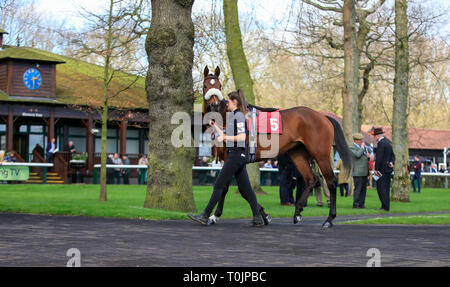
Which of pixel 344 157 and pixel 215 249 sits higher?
pixel 344 157

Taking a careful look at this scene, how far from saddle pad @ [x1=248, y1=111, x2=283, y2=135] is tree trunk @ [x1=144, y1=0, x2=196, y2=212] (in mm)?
2572

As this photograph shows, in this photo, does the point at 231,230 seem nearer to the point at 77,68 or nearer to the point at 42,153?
the point at 42,153

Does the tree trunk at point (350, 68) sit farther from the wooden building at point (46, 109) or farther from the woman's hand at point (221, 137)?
the woman's hand at point (221, 137)

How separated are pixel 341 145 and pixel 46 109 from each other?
28.9m

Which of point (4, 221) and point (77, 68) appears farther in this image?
point (77, 68)

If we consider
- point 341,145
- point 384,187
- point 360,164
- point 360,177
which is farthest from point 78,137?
point 341,145

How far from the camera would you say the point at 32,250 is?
729 cm

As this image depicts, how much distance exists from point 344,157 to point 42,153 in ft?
99.4

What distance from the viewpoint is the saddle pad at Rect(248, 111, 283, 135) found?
12031 millimetres

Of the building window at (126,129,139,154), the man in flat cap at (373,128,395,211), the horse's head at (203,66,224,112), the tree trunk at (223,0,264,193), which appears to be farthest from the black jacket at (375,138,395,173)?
the building window at (126,129,139,154)

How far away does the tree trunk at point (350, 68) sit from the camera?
26984mm

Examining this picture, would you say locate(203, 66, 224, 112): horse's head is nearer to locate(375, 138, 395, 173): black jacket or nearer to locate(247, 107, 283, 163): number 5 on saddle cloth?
locate(247, 107, 283, 163): number 5 on saddle cloth

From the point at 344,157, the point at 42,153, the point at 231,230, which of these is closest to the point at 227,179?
the point at 231,230
